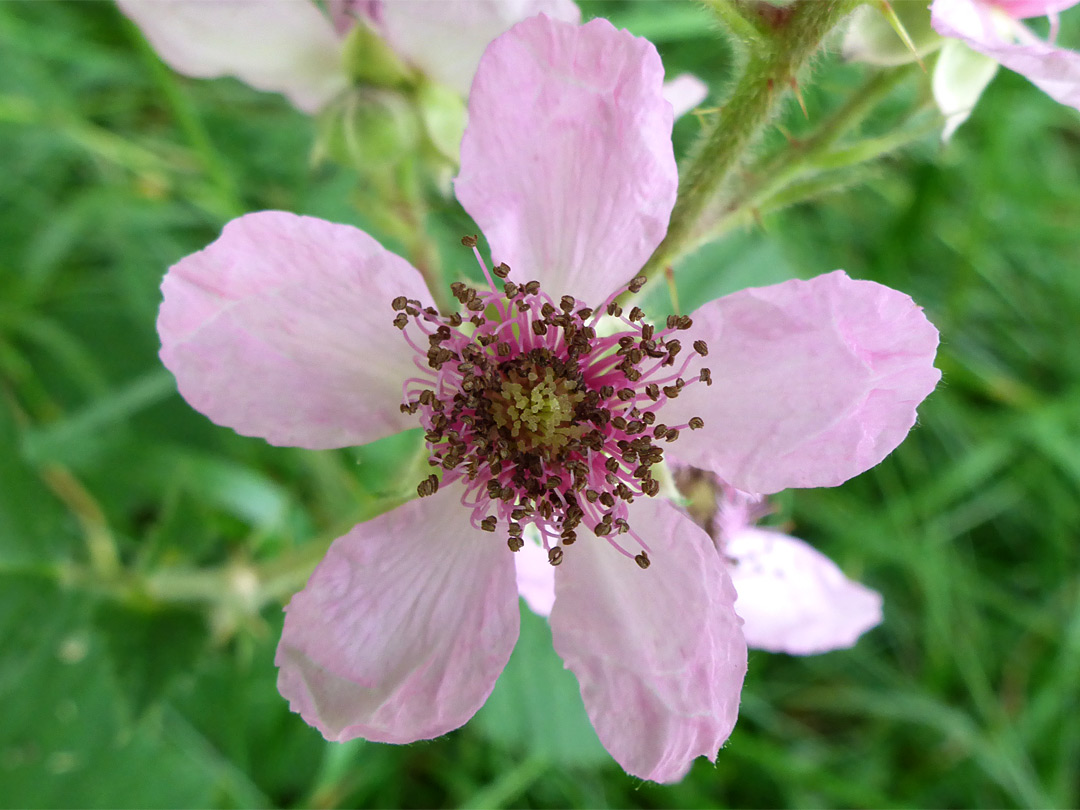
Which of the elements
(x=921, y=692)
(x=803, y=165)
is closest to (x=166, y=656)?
(x=803, y=165)

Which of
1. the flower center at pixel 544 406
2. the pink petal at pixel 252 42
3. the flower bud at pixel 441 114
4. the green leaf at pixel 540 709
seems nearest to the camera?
the flower center at pixel 544 406

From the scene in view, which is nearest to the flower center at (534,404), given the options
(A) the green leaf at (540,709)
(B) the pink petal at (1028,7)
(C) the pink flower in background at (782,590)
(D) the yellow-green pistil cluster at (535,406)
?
(D) the yellow-green pistil cluster at (535,406)

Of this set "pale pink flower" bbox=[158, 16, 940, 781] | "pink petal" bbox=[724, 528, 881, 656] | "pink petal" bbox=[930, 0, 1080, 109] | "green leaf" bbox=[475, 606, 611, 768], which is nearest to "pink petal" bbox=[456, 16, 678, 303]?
"pale pink flower" bbox=[158, 16, 940, 781]

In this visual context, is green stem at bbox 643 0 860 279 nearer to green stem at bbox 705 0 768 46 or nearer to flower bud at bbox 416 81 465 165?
green stem at bbox 705 0 768 46

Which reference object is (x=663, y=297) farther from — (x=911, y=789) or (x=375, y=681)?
(x=911, y=789)

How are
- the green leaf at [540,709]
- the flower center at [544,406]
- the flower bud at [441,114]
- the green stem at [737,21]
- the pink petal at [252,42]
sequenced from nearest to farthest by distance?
the green stem at [737,21]
the flower center at [544,406]
the pink petal at [252,42]
the flower bud at [441,114]
the green leaf at [540,709]

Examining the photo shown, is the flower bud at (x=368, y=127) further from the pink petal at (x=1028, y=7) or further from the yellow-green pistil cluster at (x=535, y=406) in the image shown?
the pink petal at (x=1028, y=7)
